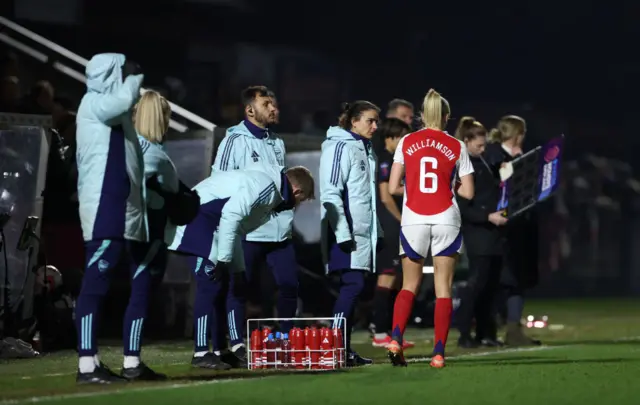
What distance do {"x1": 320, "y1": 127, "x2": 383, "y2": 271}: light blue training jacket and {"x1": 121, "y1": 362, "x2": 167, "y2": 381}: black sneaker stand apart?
1.69 m

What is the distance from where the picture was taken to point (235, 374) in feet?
27.4

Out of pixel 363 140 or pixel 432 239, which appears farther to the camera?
pixel 363 140

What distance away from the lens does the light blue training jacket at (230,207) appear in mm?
8367

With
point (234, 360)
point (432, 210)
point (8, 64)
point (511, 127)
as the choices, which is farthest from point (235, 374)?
point (8, 64)

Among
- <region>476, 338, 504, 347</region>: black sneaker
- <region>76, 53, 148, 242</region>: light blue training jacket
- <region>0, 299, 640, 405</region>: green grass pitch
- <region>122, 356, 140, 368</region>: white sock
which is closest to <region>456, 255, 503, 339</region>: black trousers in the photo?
<region>476, 338, 504, 347</region>: black sneaker

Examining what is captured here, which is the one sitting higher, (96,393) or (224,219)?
(224,219)

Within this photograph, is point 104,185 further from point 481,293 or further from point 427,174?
point 481,293

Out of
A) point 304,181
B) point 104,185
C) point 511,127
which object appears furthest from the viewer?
point 511,127

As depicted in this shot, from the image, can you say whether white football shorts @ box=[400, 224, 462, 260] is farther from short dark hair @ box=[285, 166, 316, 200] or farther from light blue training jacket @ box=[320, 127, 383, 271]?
short dark hair @ box=[285, 166, 316, 200]

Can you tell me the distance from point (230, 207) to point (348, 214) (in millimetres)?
1107

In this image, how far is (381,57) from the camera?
1961 centimetres

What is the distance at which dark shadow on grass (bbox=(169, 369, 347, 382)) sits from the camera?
26.5ft

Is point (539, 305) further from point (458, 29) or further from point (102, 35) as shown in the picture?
point (102, 35)

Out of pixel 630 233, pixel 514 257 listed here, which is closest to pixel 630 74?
pixel 630 233
